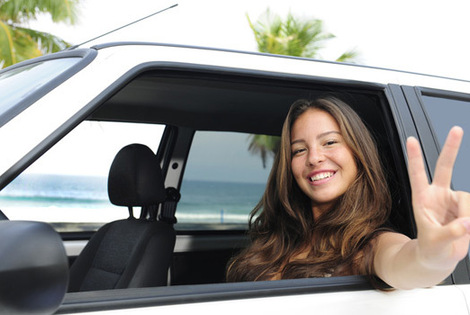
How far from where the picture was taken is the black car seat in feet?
8.23

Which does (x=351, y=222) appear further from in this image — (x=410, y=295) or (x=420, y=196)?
(x=420, y=196)

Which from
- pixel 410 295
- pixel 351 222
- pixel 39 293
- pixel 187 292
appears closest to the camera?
pixel 39 293

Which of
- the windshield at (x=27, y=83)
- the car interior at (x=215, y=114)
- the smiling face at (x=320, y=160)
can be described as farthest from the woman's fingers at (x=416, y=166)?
the windshield at (x=27, y=83)

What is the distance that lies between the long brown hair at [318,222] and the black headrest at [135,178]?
1.63 ft

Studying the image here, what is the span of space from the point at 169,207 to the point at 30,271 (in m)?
2.57

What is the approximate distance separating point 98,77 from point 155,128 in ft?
6.65

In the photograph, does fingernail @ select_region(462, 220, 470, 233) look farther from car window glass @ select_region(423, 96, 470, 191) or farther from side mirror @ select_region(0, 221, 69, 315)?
side mirror @ select_region(0, 221, 69, 315)

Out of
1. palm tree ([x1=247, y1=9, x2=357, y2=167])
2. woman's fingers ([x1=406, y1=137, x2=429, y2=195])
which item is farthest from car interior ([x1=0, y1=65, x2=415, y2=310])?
palm tree ([x1=247, y1=9, x2=357, y2=167])

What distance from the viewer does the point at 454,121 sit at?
1925 millimetres

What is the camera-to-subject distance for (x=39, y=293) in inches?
38.3

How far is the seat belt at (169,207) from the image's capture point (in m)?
3.53

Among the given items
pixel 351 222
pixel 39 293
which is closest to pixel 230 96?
pixel 351 222

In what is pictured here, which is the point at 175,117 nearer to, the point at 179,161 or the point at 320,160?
the point at 179,161

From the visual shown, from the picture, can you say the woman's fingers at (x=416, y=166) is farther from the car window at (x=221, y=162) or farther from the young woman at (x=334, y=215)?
the car window at (x=221, y=162)
